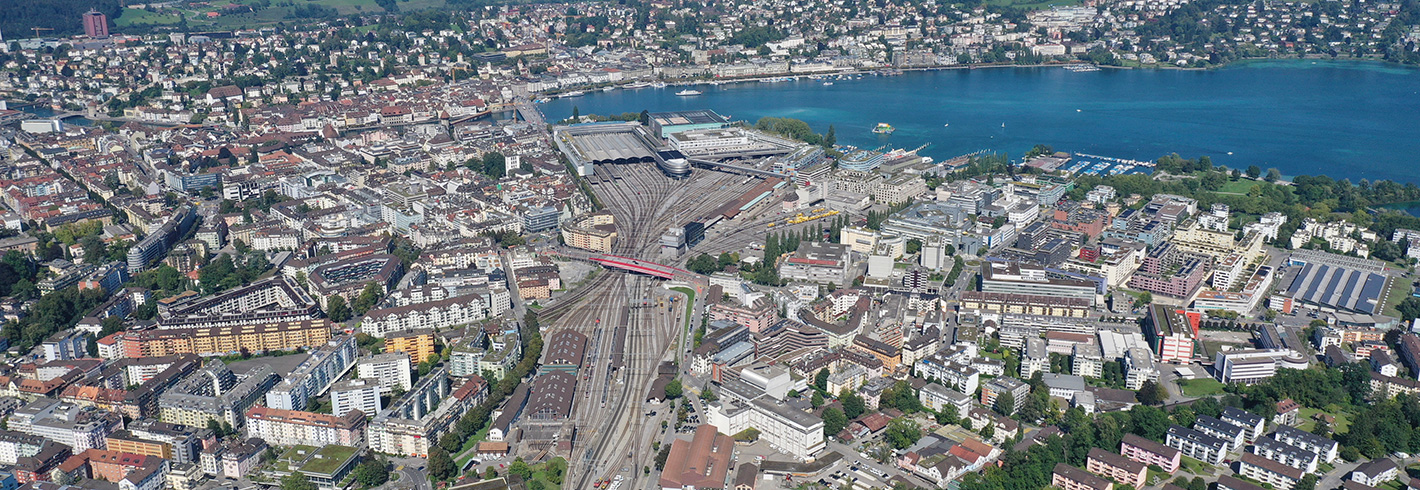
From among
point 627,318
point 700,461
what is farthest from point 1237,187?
point 700,461

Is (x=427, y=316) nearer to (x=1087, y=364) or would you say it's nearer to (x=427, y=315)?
(x=427, y=315)

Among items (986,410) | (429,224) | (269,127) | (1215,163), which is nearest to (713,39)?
(269,127)

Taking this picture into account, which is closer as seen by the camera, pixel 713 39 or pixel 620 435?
pixel 620 435

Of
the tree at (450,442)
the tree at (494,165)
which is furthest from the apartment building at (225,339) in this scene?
the tree at (494,165)

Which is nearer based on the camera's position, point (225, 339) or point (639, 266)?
point (225, 339)

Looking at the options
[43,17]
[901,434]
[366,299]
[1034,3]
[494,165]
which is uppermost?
[43,17]

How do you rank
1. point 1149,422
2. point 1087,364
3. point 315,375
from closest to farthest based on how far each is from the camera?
1. point 1149,422
2. point 315,375
3. point 1087,364

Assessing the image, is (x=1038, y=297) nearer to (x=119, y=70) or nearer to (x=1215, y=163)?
(x=1215, y=163)
